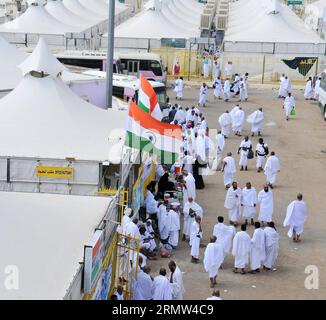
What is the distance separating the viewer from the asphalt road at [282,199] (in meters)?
13.1

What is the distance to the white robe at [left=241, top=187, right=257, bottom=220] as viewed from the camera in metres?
15.8

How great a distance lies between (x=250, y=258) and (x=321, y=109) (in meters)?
14.8

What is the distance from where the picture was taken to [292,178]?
64.4 feet

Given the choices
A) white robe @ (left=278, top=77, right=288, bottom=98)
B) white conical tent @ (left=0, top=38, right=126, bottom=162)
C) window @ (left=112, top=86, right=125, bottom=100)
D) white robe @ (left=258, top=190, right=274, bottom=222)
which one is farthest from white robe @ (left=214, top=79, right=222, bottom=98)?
white robe @ (left=258, top=190, right=274, bottom=222)

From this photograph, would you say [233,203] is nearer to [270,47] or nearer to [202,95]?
[202,95]

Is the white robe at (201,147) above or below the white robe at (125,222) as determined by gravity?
below

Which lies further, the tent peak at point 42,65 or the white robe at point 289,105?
the white robe at point 289,105

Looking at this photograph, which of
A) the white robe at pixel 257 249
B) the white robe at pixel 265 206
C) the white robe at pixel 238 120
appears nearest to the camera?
the white robe at pixel 257 249

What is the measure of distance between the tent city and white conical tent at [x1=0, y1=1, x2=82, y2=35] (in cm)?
677

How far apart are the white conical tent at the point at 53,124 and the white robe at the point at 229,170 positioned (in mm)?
2973

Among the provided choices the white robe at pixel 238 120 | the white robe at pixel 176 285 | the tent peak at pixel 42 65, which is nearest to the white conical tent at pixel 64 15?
the white robe at pixel 238 120

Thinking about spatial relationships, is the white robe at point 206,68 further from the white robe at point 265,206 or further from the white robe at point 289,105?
the white robe at point 265,206

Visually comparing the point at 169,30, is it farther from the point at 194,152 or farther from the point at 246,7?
the point at 194,152
